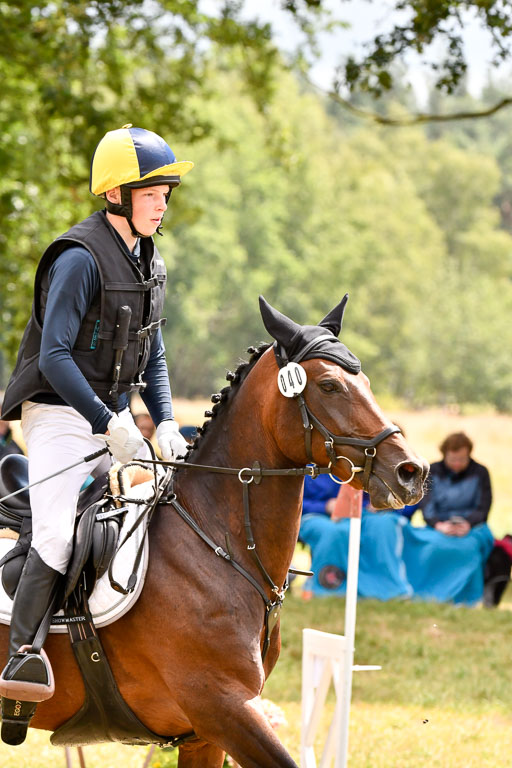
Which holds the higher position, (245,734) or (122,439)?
(122,439)

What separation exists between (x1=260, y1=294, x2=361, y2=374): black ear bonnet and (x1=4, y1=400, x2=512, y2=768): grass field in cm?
282

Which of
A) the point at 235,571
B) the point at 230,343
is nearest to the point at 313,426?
the point at 235,571

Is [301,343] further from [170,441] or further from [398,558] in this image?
[398,558]

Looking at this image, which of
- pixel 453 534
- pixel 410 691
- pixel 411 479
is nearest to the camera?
pixel 411 479

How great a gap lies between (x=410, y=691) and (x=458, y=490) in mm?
3815

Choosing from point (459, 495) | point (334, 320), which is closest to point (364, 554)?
point (459, 495)

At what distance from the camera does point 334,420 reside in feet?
12.4

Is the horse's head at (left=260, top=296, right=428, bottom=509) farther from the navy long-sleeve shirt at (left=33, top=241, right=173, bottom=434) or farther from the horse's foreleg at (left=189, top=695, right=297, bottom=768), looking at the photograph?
the horse's foreleg at (left=189, top=695, right=297, bottom=768)

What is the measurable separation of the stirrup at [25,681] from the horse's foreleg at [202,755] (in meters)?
0.74

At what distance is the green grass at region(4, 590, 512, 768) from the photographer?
6410 mm

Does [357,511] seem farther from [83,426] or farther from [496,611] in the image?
[496,611]

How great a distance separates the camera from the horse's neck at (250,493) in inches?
158

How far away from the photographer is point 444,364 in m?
69.1

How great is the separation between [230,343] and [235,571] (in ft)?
198
